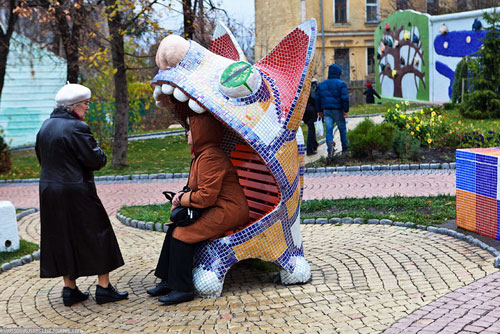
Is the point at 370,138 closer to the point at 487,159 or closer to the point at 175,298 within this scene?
the point at 487,159

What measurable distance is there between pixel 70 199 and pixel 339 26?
38139mm

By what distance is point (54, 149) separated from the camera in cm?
561

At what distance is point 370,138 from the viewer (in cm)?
1371

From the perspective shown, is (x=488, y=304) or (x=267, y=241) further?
(x=267, y=241)

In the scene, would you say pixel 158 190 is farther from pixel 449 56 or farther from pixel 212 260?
pixel 449 56

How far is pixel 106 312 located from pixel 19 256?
8.65 ft

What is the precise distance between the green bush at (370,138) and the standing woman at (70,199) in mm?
8902

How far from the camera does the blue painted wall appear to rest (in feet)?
93.7

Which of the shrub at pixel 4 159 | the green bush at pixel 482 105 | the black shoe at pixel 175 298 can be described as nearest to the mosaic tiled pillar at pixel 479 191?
the black shoe at pixel 175 298

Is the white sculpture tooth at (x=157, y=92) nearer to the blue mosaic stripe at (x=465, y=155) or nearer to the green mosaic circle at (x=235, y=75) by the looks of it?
the green mosaic circle at (x=235, y=75)

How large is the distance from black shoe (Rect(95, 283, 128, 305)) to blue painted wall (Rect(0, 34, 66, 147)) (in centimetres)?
2428

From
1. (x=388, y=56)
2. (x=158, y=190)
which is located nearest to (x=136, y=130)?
(x=388, y=56)

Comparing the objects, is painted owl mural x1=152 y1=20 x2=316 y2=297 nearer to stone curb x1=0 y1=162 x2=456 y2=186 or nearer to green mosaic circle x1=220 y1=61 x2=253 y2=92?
green mosaic circle x1=220 y1=61 x2=253 y2=92

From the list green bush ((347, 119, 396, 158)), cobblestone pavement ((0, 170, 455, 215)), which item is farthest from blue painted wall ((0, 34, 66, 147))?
green bush ((347, 119, 396, 158))
